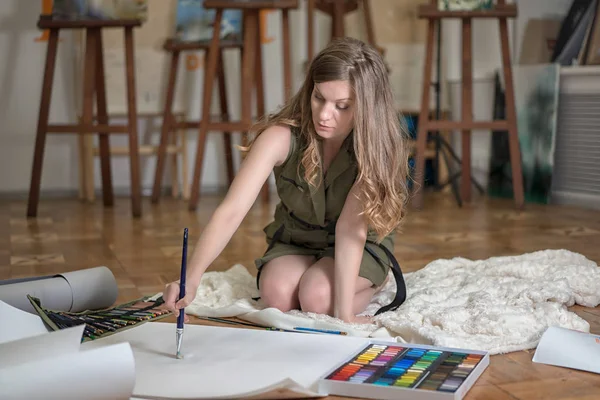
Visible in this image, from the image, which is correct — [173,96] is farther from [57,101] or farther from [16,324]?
[16,324]

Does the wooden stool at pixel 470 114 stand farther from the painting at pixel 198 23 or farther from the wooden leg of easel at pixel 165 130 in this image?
the wooden leg of easel at pixel 165 130

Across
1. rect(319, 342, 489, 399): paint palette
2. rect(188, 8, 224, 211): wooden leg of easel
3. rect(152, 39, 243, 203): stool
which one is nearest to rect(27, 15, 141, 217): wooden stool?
rect(188, 8, 224, 211): wooden leg of easel

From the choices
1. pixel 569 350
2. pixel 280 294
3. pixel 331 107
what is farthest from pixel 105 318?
pixel 569 350

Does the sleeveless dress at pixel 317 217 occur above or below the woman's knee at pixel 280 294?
above

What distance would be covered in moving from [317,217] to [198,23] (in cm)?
264

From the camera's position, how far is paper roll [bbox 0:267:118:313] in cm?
171

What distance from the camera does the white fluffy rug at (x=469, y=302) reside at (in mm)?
1632

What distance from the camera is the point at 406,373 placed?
1.30m

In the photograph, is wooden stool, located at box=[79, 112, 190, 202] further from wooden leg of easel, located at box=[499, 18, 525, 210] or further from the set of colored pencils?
the set of colored pencils

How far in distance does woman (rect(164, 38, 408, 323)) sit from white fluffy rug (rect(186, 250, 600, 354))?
70 mm

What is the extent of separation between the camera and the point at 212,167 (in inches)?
189

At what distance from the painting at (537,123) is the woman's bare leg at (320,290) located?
252 cm

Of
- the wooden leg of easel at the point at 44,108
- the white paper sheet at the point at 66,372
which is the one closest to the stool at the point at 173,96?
the wooden leg of easel at the point at 44,108

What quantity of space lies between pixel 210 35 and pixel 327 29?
0.83 metres
